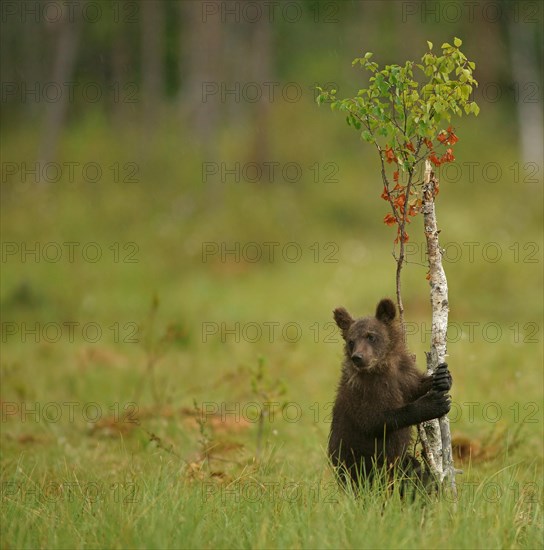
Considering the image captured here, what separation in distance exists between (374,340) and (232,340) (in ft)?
29.5

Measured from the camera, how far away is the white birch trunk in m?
6.28

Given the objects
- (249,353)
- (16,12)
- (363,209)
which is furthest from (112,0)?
(249,353)

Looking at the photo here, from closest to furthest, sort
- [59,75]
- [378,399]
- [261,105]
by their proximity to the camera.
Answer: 1. [378,399]
2. [59,75]
3. [261,105]

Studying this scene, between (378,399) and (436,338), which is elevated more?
(436,338)

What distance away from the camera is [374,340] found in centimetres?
631

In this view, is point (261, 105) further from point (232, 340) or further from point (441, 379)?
point (441, 379)

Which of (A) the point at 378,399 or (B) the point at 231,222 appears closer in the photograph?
(A) the point at 378,399

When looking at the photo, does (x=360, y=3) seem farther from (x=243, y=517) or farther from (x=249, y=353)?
(x=243, y=517)

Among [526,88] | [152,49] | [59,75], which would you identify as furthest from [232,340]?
[526,88]

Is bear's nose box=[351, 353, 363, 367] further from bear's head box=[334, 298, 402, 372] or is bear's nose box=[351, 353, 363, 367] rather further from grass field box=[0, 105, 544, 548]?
grass field box=[0, 105, 544, 548]

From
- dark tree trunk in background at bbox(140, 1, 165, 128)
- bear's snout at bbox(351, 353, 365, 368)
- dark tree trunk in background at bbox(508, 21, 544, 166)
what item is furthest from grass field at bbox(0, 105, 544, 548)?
dark tree trunk in background at bbox(140, 1, 165, 128)

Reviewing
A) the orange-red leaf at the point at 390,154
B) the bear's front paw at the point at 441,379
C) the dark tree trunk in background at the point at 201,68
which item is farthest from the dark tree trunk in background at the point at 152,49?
the bear's front paw at the point at 441,379

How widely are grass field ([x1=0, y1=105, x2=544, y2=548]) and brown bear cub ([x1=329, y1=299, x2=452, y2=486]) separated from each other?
399 millimetres

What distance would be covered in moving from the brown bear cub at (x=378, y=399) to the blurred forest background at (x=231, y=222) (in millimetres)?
1796
